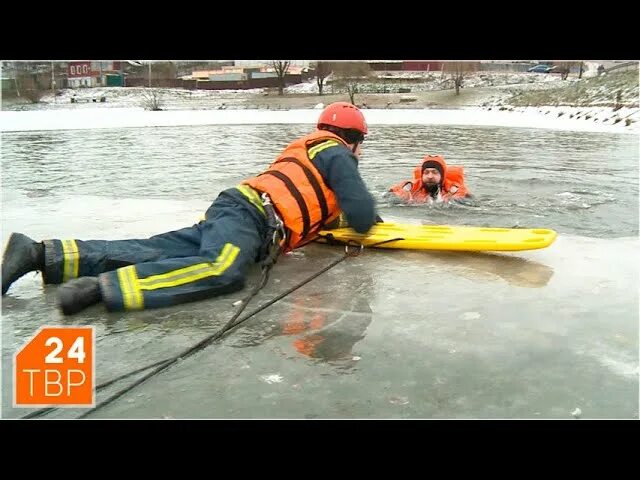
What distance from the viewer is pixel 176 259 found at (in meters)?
3.34

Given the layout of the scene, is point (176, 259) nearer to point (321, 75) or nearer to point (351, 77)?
point (321, 75)

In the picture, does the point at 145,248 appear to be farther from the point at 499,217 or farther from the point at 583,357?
the point at 499,217

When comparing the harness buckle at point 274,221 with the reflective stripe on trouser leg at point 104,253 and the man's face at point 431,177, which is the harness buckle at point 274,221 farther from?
the man's face at point 431,177

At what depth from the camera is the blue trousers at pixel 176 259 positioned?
3.15 meters

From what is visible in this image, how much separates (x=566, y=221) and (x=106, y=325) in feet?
13.1

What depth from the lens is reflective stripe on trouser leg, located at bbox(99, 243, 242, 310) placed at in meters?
3.10

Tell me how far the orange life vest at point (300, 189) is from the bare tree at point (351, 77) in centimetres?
2037

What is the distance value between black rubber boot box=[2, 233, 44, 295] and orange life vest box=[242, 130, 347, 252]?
53.0 inches

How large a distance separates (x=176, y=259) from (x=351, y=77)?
2513 centimetres

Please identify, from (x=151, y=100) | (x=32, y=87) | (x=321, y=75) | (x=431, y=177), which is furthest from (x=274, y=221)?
(x=151, y=100)

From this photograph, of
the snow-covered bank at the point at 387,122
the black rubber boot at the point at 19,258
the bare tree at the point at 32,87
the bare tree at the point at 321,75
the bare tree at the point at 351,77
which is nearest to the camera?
the black rubber boot at the point at 19,258

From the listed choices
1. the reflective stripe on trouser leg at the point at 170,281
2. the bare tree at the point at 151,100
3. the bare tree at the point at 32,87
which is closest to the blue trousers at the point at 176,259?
the reflective stripe on trouser leg at the point at 170,281

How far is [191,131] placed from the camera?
51.9ft

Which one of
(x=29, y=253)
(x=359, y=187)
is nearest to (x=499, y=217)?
(x=359, y=187)
